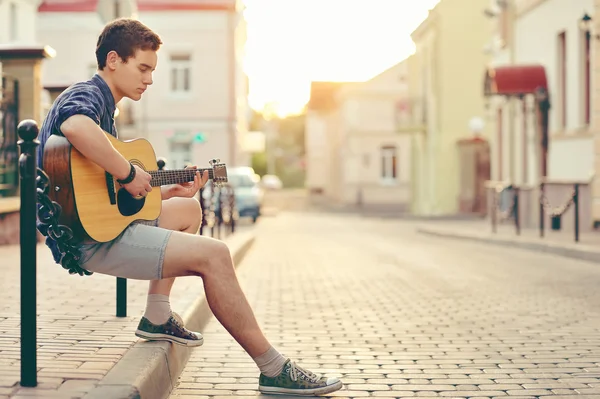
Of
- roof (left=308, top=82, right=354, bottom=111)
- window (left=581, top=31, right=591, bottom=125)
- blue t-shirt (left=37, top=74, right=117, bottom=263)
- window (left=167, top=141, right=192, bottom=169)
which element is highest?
roof (left=308, top=82, right=354, bottom=111)

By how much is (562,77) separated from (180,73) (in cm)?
2038

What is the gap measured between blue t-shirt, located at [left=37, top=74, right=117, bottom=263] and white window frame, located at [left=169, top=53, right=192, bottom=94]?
1323 inches

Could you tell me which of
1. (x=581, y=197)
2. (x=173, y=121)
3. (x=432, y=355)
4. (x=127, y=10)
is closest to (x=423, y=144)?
(x=173, y=121)

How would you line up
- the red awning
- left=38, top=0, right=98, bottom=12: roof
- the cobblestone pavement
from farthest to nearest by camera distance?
left=38, top=0, right=98, bottom=12: roof → the red awning → the cobblestone pavement

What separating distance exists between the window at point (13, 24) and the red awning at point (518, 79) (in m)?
13.3

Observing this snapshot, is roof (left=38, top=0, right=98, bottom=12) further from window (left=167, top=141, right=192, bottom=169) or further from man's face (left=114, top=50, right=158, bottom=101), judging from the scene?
man's face (left=114, top=50, right=158, bottom=101)

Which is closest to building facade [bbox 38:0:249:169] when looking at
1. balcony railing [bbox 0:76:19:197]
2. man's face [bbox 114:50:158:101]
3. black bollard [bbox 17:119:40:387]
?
balcony railing [bbox 0:76:19:197]

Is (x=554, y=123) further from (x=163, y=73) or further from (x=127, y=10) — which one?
(x=163, y=73)

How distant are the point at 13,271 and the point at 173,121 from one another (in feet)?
97.0

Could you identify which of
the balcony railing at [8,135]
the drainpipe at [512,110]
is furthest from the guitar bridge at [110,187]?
the drainpipe at [512,110]

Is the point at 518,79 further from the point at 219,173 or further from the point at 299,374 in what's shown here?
the point at 299,374

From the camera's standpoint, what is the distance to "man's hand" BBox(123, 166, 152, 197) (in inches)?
160

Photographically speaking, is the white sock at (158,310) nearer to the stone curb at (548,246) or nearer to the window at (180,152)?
the stone curb at (548,246)

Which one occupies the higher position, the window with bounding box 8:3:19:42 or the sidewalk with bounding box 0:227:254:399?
the window with bounding box 8:3:19:42
